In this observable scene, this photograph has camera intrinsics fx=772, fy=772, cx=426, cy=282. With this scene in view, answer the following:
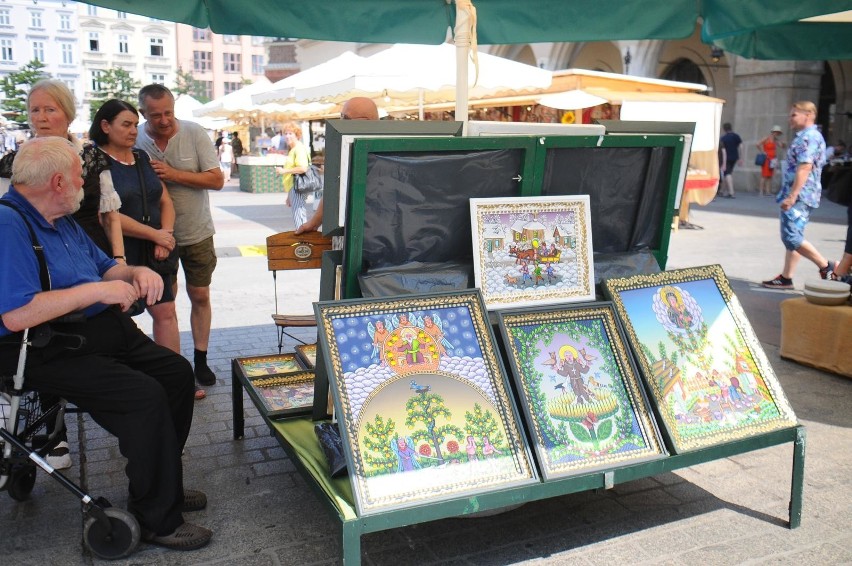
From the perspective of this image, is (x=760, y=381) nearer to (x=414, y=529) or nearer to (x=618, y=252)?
(x=618, y=252)

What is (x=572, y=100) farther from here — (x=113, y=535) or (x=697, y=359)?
(x=113, y=535)

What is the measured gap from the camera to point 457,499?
2541 mm

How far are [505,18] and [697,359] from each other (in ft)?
7.82

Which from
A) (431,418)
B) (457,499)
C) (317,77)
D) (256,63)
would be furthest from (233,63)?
(457,499)

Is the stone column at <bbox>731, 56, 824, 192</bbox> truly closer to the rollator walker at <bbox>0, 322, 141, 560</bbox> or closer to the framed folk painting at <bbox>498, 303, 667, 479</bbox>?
the framed folk painting at <bbox>498, 303, 667, 479</bbox>

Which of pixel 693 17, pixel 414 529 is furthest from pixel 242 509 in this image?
pixel 693 17

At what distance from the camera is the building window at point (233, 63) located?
4016 inches

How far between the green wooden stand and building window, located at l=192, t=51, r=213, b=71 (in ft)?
345

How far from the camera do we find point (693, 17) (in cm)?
471

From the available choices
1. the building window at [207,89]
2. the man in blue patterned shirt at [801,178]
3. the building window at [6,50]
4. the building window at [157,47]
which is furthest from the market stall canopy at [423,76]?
the building window at [157,47]

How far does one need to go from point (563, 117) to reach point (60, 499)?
11246 millimetres

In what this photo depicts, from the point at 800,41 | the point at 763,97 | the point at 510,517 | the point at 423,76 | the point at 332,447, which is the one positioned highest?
the point at 800,41

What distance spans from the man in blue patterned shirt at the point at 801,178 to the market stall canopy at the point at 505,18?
277 centimetres

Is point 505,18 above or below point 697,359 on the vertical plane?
above
